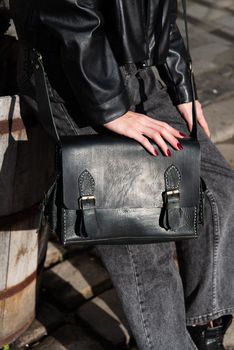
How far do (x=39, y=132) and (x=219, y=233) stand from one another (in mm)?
751

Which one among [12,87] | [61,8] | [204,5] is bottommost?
[204,5]

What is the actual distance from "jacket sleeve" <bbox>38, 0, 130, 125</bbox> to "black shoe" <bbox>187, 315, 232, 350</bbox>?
984mm

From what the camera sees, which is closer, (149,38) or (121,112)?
(121,112)

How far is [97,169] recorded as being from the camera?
2.35 m

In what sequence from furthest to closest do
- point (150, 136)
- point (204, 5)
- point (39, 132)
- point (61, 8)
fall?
1. point (204, 5)
2. point (39, 132)
3. point (150, 136)
4. point (61, 8)

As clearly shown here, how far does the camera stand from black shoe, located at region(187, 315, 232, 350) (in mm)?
2818

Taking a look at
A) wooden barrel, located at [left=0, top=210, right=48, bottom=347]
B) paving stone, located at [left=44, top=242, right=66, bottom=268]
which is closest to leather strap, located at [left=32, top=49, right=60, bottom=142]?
wooden barrel, located at [left=0, top=210, right=48, bottom=347]

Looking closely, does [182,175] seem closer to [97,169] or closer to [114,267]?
[97,169]

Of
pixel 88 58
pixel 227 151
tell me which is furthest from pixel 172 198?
pixel 227 151

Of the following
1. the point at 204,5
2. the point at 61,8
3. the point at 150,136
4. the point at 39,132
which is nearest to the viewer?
the point at 61,8

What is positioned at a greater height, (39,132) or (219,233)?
(39,132)

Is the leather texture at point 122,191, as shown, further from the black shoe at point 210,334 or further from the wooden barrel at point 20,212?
the black shoe at point 210,334

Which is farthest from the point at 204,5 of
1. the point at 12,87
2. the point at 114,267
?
the point at 114,267

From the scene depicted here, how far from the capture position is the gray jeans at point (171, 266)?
2570mm
